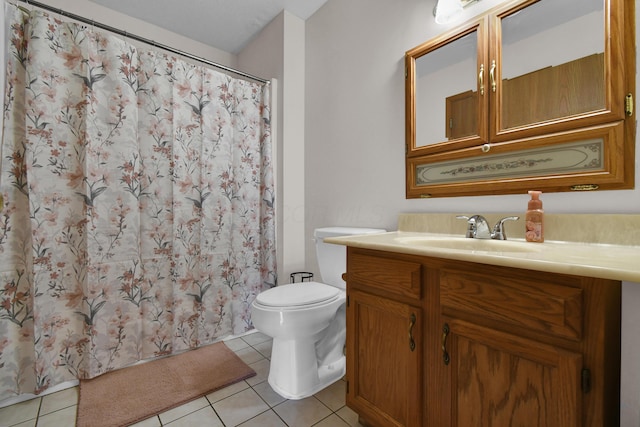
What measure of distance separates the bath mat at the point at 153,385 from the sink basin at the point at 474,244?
4.02 ft

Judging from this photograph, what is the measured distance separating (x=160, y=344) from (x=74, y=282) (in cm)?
60

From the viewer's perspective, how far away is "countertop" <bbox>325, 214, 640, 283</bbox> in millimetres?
584

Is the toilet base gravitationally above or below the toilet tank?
below

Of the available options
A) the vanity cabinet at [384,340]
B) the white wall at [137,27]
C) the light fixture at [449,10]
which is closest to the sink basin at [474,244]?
the vanity cabinet at [384,340]

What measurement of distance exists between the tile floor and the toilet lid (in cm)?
A: 48

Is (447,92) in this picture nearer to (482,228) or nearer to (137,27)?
(482,228)

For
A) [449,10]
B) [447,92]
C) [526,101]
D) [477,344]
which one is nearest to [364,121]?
[447,92]

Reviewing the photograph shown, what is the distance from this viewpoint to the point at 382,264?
1.06 meters

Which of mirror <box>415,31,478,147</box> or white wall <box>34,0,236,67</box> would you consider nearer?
mirror <box>415,31,478,147</box>

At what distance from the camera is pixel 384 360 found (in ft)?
3.45

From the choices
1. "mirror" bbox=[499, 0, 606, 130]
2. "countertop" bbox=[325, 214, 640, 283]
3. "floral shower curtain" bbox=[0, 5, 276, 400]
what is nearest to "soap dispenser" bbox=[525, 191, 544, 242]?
"countertop" bbox=[325, 214, 640, 283]

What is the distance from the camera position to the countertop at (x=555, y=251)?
0.58 metres

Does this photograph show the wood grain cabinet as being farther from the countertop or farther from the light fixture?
the light fixture

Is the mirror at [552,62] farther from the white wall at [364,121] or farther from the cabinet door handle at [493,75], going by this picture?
the white wall at [364,121]
